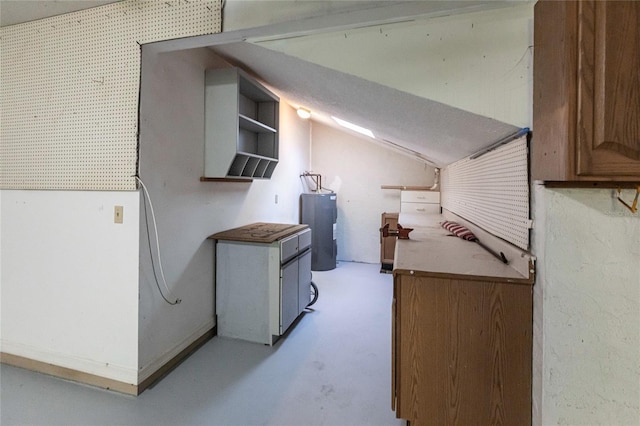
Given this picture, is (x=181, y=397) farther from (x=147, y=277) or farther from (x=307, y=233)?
(x=307, y=233)

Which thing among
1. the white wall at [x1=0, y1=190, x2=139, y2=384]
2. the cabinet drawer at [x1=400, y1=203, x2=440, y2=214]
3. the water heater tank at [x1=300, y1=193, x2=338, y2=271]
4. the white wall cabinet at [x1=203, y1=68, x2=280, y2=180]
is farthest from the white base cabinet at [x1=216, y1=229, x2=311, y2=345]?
the cabinet drawer at [x1=400, y1=203, x2=440, y2=214]

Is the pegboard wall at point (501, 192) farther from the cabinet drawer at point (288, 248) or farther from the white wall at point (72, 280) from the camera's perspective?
the white wall at point (72, 280)

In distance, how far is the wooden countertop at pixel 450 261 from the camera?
49.9 inches

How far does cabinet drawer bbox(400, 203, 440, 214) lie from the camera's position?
449cm

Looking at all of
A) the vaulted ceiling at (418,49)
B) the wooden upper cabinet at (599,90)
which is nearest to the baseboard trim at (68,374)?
the vaulted ceiling at (418,49)

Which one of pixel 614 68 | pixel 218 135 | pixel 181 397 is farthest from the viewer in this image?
pixel 218 135

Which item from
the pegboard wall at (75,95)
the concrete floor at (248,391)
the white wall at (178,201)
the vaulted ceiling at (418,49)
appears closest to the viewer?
the vaulted ceiling at (418,49)

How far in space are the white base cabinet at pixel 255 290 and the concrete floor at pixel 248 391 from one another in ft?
0.42

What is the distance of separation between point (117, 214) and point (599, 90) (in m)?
2.26

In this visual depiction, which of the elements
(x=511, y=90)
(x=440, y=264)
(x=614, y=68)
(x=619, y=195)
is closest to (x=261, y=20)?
(x=511, y=90)

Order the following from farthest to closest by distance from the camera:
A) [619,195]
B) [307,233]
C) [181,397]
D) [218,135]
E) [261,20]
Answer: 1. [307,233]
2. [218,135]
3. [181,397]
4. [261,20]
5. [619,195]

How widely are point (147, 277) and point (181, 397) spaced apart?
0.74 metres

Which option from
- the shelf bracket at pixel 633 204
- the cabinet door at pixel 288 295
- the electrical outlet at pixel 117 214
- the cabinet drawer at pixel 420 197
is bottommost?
the cabinet door at pixel 288 295

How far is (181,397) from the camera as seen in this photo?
70.6 inches
